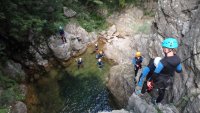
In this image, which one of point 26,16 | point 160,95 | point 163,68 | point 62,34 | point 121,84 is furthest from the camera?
point 62,34

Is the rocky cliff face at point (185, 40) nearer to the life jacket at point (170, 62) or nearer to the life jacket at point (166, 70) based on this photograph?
the life jacket at point (166, 70)

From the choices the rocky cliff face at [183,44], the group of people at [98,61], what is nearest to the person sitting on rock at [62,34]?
the group of people at [98,61]

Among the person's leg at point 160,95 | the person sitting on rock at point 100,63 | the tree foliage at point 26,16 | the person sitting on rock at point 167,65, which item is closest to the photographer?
the person sitting on rock at point 167,65

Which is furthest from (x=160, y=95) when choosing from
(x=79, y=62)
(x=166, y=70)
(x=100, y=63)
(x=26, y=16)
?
(x=26, y=16)

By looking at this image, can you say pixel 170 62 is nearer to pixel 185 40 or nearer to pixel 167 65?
pixel 167 65

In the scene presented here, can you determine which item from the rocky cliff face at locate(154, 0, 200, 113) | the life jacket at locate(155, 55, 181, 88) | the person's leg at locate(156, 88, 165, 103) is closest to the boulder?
the rocky cliff face at locate(154, 0, 200, 113)

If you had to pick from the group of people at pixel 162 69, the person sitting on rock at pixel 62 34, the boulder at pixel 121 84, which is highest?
the group of people at pixel 162 69

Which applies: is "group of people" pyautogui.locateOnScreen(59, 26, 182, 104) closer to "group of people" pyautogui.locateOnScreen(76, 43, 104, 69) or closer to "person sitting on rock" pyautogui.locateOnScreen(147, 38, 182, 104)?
"person sitting on rock" pyautogui.locateOnScreen(147, 38, 182, 104)

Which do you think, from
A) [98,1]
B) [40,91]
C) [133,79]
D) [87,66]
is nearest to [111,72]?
[87,66]

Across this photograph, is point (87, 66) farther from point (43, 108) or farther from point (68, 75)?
point (43, 108)

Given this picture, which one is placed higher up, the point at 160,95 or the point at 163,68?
the point at 163,68

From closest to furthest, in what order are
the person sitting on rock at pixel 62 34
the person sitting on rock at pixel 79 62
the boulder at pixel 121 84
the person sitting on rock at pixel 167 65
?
the person sitting on rock at pixel 167 65 < the boulder at pixel 121 84 < the person sitting on rock at pixel 79 62 < the person sitting on rock at pixel 62 34

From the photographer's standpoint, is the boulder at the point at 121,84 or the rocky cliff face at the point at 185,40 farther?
the boulder at the point at 121,84

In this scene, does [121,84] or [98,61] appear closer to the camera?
[121,84]
